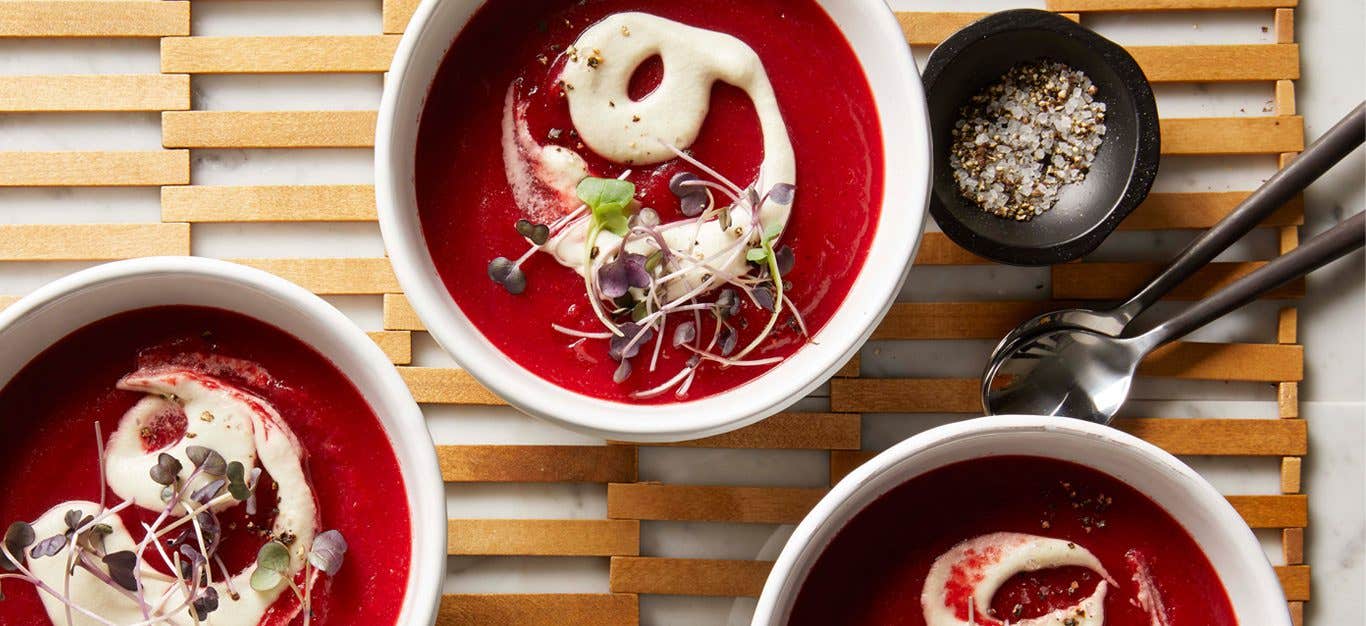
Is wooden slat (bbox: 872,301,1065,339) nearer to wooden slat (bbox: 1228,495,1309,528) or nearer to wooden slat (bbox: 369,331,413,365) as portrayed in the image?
wooden slat (bbox: 1228,495,1309,528)

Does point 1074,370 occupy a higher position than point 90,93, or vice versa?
point 90,93

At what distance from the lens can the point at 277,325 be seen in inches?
55.1

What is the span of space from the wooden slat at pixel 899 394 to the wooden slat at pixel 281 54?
34.0 inches

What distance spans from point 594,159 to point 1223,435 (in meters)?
1.06

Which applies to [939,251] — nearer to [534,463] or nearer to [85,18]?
[534,463]

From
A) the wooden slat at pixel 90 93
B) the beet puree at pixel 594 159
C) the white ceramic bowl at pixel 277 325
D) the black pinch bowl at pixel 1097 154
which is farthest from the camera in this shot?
the wooden slat at pixel 90 93

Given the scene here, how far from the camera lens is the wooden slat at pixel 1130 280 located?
1.65 metres

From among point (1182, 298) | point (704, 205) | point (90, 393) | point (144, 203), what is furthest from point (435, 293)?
point (1182, 298)

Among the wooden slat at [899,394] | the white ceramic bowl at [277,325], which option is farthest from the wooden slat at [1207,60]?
the white ceramic bowl at [277,325]

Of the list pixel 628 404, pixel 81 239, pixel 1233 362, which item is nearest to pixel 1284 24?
pixel 1233 362

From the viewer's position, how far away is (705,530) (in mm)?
1652

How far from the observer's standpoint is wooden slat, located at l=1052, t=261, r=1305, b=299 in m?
1.65

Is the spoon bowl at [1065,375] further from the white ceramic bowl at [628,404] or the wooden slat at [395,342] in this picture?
the wooden slat at [395,342]

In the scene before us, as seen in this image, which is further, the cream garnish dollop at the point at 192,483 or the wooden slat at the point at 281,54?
the wooden slat at the point at 281,54
